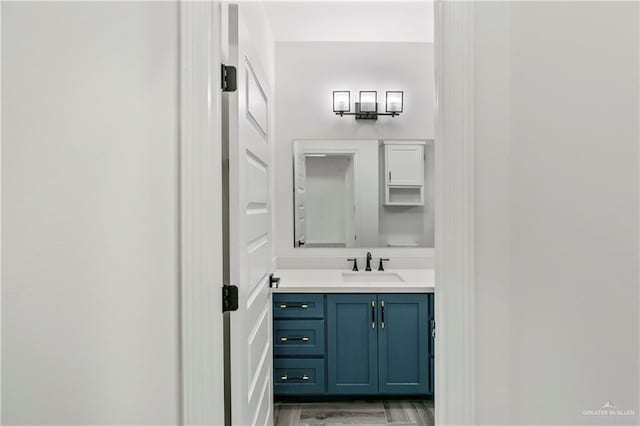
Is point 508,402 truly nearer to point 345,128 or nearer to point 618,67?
point 618,67

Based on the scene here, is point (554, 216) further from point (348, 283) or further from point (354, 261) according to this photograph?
point (354, 261)

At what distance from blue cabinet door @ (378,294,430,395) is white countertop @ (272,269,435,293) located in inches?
2.6

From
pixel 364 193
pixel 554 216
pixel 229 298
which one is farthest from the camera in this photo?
pixel 364 193

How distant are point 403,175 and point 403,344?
1.26 m

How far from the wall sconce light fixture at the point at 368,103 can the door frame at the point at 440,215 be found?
1990 millimetres

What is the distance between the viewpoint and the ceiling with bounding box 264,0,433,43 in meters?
2.55

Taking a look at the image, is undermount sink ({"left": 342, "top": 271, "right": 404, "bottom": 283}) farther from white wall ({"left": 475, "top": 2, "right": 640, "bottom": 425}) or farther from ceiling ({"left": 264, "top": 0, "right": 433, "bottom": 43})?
white wall ({"left": 475, "top": 2, "right": 640, "bottom": 425})

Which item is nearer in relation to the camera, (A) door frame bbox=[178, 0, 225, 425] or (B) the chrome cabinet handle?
(A) door frame bbox=[178, 0, 225, 425]

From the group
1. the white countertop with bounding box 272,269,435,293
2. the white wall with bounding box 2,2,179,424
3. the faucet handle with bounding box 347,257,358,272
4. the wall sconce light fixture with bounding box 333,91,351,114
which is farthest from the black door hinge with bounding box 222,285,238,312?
the wall sconce light fixture with bounding box 333,91,351,114

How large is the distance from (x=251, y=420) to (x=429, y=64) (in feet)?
9.10

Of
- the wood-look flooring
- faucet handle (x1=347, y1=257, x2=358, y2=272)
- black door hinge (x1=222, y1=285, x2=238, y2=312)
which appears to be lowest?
the wood-look flooring

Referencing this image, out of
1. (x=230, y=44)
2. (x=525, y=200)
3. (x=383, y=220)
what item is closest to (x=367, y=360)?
(x=383, y=220)

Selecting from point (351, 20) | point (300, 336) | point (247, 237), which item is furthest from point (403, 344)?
point (351, 20)

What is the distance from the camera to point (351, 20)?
2.76 m
